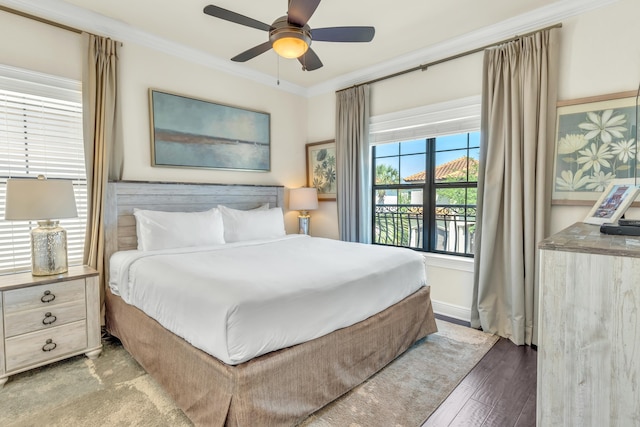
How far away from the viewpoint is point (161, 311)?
195cm

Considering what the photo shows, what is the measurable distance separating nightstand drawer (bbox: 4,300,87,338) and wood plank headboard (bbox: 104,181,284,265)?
0.50 meters

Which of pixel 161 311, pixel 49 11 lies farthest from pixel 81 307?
pixel 49 11

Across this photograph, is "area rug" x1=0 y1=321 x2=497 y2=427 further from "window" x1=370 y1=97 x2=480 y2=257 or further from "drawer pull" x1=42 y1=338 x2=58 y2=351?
"window" x1=370 y1=97 x2=480 y2=257

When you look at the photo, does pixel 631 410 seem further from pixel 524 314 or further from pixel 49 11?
pixel 49 11

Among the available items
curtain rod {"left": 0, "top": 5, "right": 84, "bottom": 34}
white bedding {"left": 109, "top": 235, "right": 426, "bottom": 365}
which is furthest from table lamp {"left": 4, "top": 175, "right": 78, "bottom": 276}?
curtain rod {"left": 0, "top": 5, "right": 84, "bottom": 34}

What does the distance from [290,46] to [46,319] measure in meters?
2.50

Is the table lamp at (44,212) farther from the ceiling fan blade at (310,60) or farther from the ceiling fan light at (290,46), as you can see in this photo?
the ceiling fan blade at (310,60)

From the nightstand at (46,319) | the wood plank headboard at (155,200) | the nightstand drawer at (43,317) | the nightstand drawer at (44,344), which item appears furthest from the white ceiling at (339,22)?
the nightstand drawer at (44,344)

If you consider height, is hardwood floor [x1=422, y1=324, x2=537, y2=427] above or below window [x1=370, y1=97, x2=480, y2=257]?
below

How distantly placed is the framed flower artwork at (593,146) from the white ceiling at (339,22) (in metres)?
0.78

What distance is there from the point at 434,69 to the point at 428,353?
276 centimetres

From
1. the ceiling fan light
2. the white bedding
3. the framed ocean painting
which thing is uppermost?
the ceiling fan light

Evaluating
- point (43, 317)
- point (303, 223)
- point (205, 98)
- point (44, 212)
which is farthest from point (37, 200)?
point (303, 223)

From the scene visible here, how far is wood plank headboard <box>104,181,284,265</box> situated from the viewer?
2.84 metres
